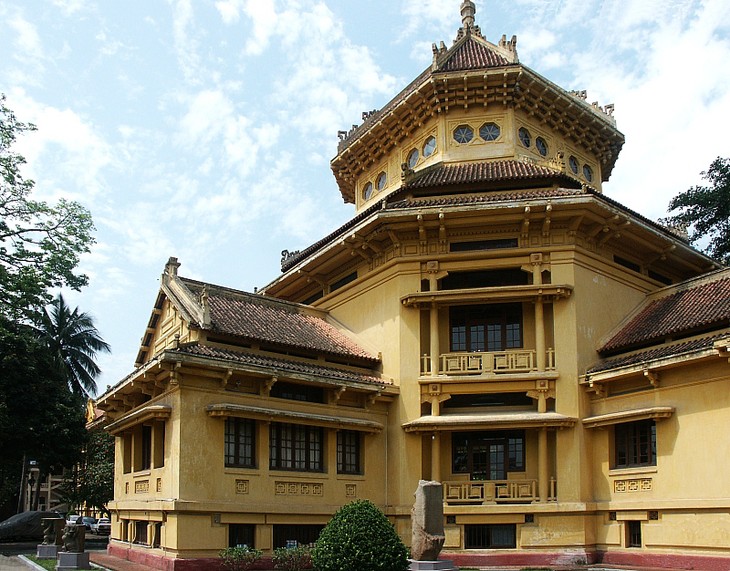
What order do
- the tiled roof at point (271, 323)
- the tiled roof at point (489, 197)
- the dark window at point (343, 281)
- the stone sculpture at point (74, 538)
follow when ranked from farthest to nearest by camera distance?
the dark window at point (343, 281), the tiled roof at point (271, 323), the tiled roof at point (489, 197), the stone sculpture at point (74, 538)

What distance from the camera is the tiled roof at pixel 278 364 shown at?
21266 millimetres

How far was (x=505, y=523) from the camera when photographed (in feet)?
74.4

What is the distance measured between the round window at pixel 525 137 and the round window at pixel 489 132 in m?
0.79

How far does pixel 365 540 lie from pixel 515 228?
1156 cm

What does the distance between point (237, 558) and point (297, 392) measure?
5.10 metres

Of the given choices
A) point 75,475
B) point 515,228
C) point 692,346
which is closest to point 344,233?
point 515,228

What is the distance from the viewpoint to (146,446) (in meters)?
24.8

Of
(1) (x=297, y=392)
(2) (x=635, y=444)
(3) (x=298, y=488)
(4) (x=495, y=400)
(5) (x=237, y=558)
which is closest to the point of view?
(5) (x=237, y=558)

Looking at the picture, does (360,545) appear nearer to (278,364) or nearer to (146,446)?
(278,364)

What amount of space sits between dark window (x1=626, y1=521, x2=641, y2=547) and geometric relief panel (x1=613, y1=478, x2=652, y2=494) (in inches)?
34.5

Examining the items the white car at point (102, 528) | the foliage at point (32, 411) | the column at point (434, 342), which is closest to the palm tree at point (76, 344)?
the white car at point (102, 528)

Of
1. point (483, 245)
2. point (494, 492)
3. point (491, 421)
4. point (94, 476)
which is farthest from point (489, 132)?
point (94, 476)

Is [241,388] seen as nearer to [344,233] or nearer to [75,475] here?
[344,233]

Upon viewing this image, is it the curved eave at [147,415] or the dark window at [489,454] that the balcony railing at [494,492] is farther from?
→ the curved eave at [147,415]
